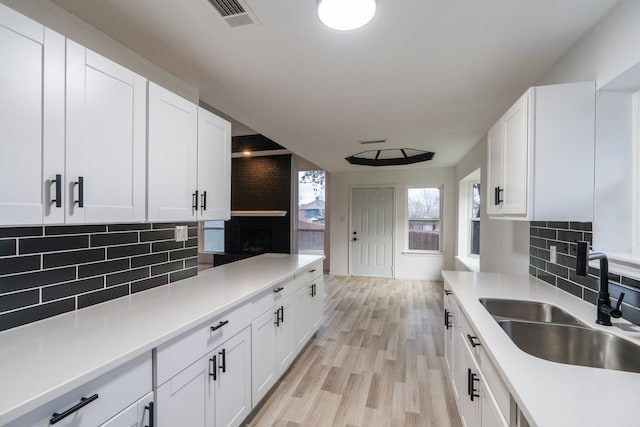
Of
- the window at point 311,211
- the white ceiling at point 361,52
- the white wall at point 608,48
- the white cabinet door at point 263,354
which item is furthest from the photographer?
the window at point 311,211

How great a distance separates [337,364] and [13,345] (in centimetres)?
220

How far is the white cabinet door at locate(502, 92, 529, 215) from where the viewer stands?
1579 mm

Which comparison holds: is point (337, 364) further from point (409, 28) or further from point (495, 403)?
point (409, 28)

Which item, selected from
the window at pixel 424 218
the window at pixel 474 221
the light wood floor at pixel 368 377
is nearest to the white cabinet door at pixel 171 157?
the light wood floor at pixel 368 377

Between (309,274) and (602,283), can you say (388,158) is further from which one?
(602,283)

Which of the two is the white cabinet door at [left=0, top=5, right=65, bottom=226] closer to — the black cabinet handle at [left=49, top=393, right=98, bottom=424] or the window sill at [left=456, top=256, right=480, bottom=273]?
the black cabinet handle at [left=49, top=393, right=98, bottom=424]

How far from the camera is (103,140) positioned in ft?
4.13

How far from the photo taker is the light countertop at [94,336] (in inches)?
31.8

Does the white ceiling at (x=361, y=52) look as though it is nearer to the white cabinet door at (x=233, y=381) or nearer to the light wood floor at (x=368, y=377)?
the white cabinet door at (x=233, y=381)

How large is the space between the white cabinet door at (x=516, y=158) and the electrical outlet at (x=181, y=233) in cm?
220

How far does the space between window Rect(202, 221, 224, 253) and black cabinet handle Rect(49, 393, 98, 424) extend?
672 centimetres

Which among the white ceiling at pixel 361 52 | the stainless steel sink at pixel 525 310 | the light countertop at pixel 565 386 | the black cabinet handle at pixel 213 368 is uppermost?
the white ceiling at pixel 361 52

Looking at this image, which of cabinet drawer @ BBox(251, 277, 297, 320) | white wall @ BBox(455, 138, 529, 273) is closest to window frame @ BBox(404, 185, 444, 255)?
white wall @ BBox(455, 138, 529, 273)

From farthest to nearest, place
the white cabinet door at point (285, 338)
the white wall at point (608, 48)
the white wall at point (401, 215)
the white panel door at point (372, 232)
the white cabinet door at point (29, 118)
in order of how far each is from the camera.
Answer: the white panel door at point (372, 232) → the white wall at point (401, 215) → the white cabinet door at point (285, 338) → the white wall at point (608, 48) → the white cabinet door at point (29, 118)
